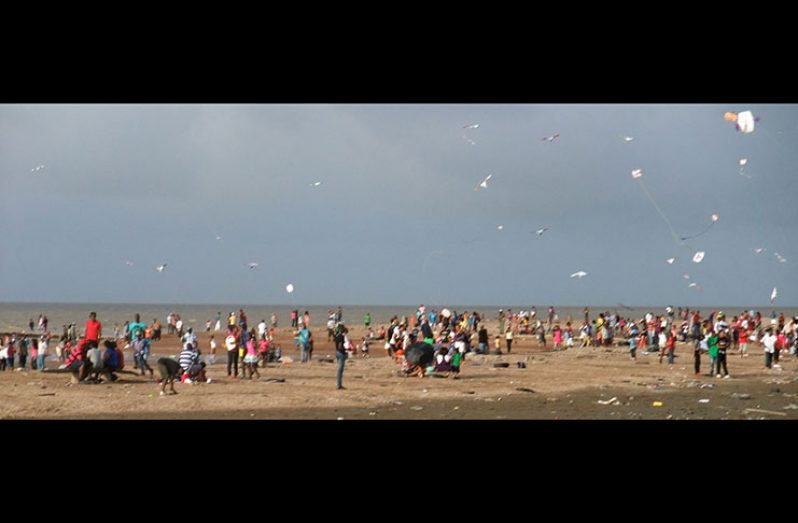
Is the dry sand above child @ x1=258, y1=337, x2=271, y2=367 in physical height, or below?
below

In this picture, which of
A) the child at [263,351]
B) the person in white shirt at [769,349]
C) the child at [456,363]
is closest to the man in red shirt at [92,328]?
the child at [263,351]

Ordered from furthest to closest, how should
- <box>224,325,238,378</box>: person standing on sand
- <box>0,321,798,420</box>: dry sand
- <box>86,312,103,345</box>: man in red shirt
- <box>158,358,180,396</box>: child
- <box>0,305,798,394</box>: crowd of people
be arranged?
<box>224,325,238,378</box>: person standing on sand < <box>0,305,798,394</box>: crowd of people < <box>86,312,103,345</box>: man in red shirt < <box>158,358,180,396</box>: child < <box>0,321,798,420</box>: dry sand

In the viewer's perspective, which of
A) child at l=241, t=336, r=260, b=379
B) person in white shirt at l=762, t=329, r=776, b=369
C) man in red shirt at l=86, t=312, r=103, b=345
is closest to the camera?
man in red shirt at l=86, t=312, r=103, b=345

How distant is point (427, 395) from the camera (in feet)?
50.9

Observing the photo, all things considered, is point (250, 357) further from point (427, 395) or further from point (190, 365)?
point (427, 395)

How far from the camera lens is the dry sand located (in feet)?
43.6

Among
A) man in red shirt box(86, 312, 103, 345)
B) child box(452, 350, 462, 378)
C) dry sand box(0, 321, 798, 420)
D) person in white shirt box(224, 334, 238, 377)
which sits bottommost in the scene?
dry sand box(0, 321, 798, 420)

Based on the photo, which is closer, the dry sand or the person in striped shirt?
the dry sand

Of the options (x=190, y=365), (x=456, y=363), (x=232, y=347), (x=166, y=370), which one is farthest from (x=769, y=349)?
(x=166, y=370)

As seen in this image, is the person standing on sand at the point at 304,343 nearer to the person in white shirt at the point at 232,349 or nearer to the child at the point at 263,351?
the child at the point at 263,351

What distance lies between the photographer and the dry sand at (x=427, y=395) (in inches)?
523

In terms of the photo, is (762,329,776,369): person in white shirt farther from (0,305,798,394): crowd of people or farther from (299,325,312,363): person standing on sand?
(299,325,312,363): person standing on sand

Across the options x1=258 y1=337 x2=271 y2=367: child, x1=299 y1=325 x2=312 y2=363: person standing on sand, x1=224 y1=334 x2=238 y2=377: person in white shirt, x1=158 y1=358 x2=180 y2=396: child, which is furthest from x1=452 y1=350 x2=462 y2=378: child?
x1=158 y1=358 x2=180 y2=396: child
